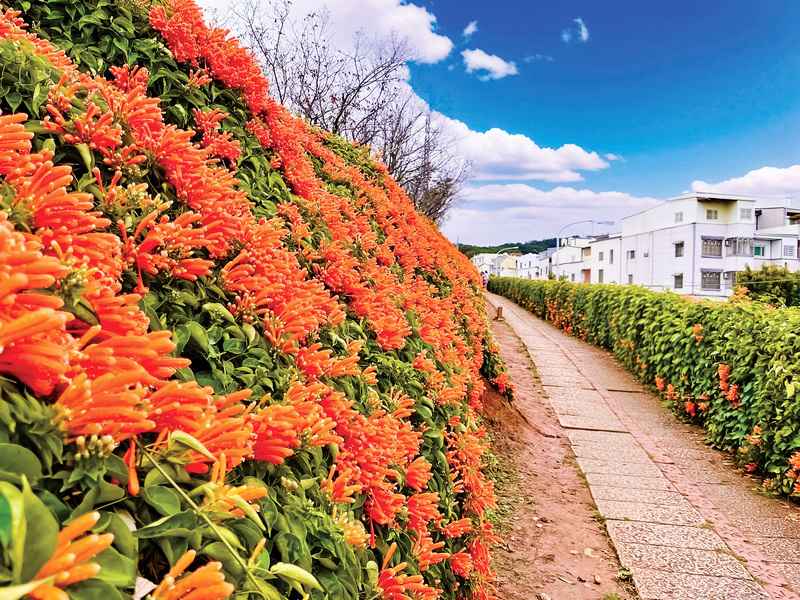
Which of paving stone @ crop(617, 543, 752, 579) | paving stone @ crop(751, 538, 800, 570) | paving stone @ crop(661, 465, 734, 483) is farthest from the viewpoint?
paving stone @ crop(661, 465, 734, 483)

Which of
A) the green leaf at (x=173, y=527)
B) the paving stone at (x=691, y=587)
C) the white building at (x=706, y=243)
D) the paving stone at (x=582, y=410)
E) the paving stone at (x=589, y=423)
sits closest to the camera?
the green leaf at (x=173, y=527)

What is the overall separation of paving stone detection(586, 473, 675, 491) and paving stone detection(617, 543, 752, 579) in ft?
4.82

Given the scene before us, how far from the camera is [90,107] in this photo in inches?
58.5

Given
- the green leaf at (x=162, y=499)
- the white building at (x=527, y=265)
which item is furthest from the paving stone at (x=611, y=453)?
the white building at (x=527, y=265)

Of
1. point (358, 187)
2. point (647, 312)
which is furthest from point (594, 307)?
point (358, 187)

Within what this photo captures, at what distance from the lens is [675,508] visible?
19.7 feet

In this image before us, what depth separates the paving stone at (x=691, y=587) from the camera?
4328 millimetres

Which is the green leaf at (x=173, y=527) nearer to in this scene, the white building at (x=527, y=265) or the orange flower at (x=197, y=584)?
the orange flower at (x=197, y=584)

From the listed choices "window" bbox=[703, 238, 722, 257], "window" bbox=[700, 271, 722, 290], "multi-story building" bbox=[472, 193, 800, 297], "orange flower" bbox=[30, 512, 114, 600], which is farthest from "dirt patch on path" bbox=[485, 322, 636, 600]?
"window" bbox=[703, 238, 722, 257]

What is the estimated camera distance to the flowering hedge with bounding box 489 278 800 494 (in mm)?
6535

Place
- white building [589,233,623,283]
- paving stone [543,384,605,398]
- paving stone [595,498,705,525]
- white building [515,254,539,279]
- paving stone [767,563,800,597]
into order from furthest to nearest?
white building [515,254,539,279]
white building [589,233,623,283]
paving stone [543,384,605,398]
paving stone [595,498,705,525]
paving stone [767,563,800,597]

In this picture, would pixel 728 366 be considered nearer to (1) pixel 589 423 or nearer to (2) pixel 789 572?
(1) pixel 589 423

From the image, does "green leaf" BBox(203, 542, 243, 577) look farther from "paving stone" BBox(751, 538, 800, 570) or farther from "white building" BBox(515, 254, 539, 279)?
"white building" BBox(515, 254, 539, 279)

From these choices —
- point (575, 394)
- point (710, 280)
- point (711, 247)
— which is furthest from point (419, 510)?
point (710, 280)
